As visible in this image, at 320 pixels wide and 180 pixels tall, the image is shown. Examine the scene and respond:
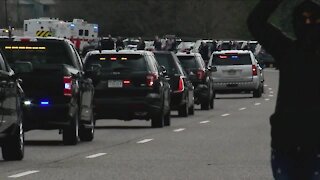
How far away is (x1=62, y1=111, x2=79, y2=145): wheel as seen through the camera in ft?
69.6

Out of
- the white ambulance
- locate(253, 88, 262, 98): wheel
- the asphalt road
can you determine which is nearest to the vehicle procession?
the asphalt road

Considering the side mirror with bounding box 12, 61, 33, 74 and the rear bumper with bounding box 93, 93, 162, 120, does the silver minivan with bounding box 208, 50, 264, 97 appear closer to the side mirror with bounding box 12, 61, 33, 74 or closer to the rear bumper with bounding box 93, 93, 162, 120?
the rear bumper with bounding box 93, 93, 162, 120

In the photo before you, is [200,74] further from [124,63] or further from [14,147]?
[14,147]

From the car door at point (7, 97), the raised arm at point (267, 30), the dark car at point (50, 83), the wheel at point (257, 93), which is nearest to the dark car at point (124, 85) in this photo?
the dark car at point (50, 83)

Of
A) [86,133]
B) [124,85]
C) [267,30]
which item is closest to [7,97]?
[86,133]

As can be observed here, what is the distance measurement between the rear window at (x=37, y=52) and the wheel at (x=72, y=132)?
0.90 metres

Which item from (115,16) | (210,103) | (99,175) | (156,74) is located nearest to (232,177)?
(99,175)

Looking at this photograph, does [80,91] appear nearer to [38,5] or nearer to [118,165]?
[118,165]

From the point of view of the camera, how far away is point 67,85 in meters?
20.9

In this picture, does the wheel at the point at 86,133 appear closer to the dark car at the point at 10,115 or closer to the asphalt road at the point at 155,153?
the asphalt road at the point at 155,153

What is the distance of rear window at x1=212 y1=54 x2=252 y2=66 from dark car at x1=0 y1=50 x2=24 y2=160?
28210 millimetres

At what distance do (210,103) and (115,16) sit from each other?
107 metres

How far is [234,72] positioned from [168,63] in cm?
1375

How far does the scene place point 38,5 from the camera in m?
188
